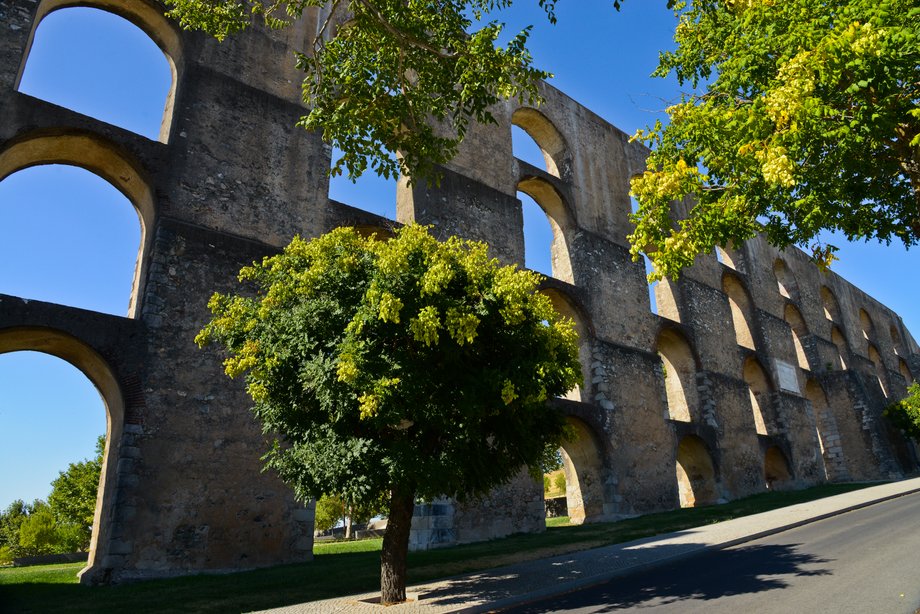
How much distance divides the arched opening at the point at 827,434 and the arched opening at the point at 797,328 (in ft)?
5.54

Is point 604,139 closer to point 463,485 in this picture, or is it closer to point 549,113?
point 549,113

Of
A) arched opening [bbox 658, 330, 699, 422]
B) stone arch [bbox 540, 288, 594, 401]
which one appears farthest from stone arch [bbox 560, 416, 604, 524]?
arched opening [bbox 658, 330, 699, 422]

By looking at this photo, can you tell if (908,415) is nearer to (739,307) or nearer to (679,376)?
(739,307)

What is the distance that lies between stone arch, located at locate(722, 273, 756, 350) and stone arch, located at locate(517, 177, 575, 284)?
10.7m

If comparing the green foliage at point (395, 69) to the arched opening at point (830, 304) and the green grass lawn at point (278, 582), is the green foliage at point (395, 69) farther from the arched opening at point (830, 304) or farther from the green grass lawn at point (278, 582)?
the arched opening at point (830, 304)

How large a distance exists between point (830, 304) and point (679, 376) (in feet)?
70.4

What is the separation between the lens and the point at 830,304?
36719 millimetres

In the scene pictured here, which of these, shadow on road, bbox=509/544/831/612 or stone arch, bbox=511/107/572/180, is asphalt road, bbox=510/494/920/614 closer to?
shadow on road, bbox=509/544/831/612

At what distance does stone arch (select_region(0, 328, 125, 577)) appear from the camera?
935 cm

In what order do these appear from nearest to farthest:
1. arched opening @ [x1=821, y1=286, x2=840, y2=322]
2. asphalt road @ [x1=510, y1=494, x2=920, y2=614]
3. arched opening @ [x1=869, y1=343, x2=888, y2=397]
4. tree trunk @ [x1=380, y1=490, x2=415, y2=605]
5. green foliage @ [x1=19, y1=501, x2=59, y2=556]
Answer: asphalt road @ [x1=510, y1=494, x2=920, y2=614], tree trunk @ [x1=380, y1=490, x2=415, y2=605], green foliage @ [x1=19, y1=501, x2=59, y2=556], arched opening @ [x1=821, y1=286, x2=840, y2=322], arched opening @ [x1=869, y1=343, x2=888, y2=397]

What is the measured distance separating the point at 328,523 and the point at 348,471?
3551 cm

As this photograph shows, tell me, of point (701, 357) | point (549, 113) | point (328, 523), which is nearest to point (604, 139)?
point (549, 113)

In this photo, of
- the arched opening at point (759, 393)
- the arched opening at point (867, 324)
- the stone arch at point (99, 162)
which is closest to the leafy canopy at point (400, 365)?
the stone arch at point (99, 162)

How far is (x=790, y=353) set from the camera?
1112 inches
